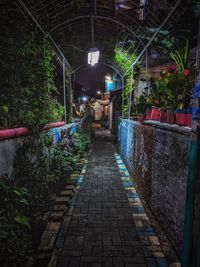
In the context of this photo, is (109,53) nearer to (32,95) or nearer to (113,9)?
(113,9)

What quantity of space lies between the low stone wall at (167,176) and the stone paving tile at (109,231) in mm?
426

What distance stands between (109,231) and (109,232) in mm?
35

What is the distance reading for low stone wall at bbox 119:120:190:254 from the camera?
3.05 m

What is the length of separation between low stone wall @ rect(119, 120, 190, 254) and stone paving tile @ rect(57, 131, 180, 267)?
43cm

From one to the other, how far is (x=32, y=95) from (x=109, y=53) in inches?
274

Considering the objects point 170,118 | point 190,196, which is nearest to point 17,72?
point 170,118

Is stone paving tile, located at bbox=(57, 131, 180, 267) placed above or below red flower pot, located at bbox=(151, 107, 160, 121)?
below

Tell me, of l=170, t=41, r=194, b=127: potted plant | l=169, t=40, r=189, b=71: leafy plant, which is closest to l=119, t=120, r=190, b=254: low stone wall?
l=170, t=41, r=194, b=127: potted plant

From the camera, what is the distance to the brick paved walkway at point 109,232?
126 inches

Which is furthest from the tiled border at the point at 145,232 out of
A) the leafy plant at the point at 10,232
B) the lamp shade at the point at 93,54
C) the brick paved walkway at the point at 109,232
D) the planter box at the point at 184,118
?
the lamp shade at the point at 93,54

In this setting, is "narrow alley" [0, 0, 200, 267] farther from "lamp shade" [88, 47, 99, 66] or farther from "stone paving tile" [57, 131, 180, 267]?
"lamp shade" [88, 47, 99, 66]

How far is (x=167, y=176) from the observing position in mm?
3682

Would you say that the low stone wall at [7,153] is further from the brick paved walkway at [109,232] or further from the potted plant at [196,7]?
the potted plant at [196,7]

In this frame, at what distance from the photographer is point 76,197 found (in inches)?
222
